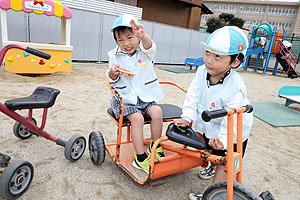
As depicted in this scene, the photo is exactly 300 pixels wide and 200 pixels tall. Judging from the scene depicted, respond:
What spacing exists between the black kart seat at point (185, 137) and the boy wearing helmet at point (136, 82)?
0.28 meters

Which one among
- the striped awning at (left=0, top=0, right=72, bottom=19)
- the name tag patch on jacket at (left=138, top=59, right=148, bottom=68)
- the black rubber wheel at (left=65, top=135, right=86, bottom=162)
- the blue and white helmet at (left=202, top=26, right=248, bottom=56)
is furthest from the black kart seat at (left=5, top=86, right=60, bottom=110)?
the striped awning at (left=0, top=0, right=72, bottom=19)

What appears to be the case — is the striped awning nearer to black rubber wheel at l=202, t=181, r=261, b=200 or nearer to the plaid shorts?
the plaid shorts

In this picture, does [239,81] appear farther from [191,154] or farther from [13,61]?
[13,61]

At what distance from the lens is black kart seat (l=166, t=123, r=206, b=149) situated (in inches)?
53.0

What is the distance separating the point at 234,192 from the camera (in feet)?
3.77

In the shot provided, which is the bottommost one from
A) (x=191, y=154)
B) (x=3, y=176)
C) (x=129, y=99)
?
(x=3, y=176)

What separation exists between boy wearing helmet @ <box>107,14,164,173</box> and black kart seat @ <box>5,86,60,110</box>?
1.56 ft

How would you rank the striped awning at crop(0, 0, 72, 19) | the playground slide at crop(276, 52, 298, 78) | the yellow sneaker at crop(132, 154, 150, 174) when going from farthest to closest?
the playground slide at crop(276, 52, 298, 78) < the striped awning at crop(0, 0, 72, 19) < the yellow sneaker at crop(132, 154, 150, 174)

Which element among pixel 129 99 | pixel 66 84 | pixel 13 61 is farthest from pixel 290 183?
pixel 13 61

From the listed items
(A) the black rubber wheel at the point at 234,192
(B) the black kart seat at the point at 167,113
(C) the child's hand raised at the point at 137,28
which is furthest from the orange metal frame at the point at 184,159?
(C) the child's hand raised at the point at 137,28

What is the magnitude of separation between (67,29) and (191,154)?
4.56 metres

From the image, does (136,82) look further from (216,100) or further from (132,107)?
(216,100)

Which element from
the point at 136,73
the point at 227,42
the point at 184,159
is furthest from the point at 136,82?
the point at 227,42

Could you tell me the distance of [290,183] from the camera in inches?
75.2
